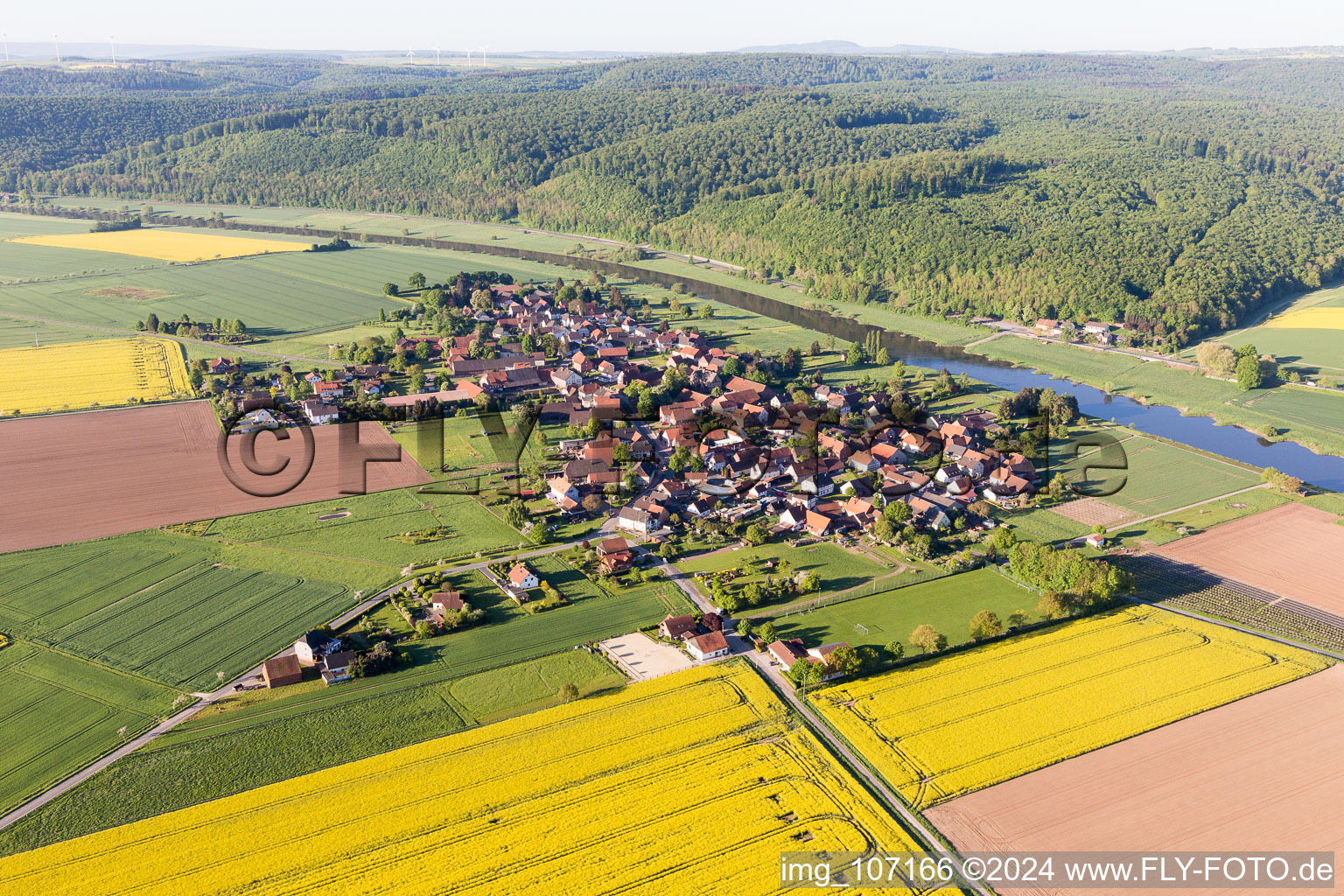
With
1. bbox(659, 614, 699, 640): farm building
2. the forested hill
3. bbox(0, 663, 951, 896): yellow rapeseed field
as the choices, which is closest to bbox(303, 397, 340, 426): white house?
bbox(659, 614, 699, 640): farm building

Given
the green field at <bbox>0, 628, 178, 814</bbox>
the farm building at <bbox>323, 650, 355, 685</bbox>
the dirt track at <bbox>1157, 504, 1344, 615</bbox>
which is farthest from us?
the dirt track at <bbox>1157, 504, 1344, 615</bbox>

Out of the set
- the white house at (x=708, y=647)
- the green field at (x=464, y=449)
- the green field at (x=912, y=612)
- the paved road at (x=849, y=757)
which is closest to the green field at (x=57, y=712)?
the white house at (x=708, y=647)

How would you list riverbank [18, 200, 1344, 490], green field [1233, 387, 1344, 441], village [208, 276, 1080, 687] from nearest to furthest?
village [208, 276, 1080, 687] → riverbank [18, 200, 1344, 490] → green field [1233, 387, 1344, 441]

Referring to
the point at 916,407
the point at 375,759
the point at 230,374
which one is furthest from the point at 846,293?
the point at 375,759

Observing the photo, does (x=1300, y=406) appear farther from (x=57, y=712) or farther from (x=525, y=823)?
(x=57, y=712)

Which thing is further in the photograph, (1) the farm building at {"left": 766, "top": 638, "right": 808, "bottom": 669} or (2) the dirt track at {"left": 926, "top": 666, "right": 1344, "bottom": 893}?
(1) the farm building at {"left": 766, "top": 638, "right": 808, "bottom": 669}

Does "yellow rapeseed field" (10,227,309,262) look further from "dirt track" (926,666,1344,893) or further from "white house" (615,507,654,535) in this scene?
"dirt track" (926,666,1344,893)

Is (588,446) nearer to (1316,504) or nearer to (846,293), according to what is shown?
(1316,504)
